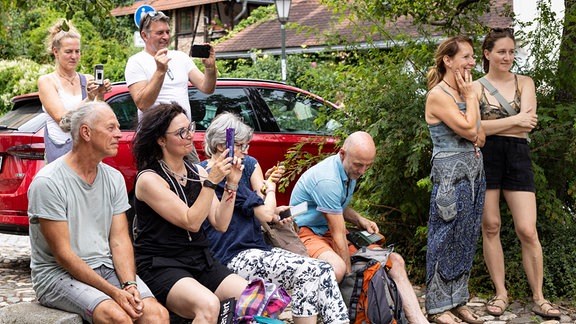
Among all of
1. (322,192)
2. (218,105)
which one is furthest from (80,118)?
(218,105)

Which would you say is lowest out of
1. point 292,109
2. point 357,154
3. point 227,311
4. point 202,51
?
point 227,311

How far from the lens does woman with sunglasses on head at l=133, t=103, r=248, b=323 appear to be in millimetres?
4652

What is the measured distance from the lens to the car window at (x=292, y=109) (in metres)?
8.52

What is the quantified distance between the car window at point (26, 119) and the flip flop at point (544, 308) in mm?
4246

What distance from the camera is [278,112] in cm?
854

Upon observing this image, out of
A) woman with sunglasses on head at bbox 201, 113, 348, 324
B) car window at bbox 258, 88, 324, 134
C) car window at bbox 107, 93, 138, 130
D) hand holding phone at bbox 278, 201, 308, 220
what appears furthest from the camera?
car window at bbox 258, 88, 324, 134

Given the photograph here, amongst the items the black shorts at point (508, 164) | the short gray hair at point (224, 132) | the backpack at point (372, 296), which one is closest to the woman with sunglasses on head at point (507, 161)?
the black shorts at point (508, 164)

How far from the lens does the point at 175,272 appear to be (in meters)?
4.72

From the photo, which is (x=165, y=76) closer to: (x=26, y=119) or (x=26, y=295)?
(x=26, y=119)

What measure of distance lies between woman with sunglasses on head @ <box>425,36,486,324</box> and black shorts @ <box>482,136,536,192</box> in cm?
30

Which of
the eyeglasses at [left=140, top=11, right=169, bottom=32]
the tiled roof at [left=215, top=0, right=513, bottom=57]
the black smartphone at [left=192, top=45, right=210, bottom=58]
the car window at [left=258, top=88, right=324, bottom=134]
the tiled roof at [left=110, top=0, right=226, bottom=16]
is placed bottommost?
the car window at [left=258, top=88, right=324, bottom=134]

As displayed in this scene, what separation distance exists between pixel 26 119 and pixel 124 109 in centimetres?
85

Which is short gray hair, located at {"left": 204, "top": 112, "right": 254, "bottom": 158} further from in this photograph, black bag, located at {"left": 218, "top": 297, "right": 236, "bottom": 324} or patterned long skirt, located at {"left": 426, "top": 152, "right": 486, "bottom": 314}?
patterned long skirt, located at {"left": 426, "top": 152, "right": 486, "bottom": 314}

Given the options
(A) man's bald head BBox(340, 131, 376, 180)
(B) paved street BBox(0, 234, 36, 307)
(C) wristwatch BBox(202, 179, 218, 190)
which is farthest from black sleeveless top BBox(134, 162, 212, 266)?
(B) paved street BBox(0, 234, 36, 307)
